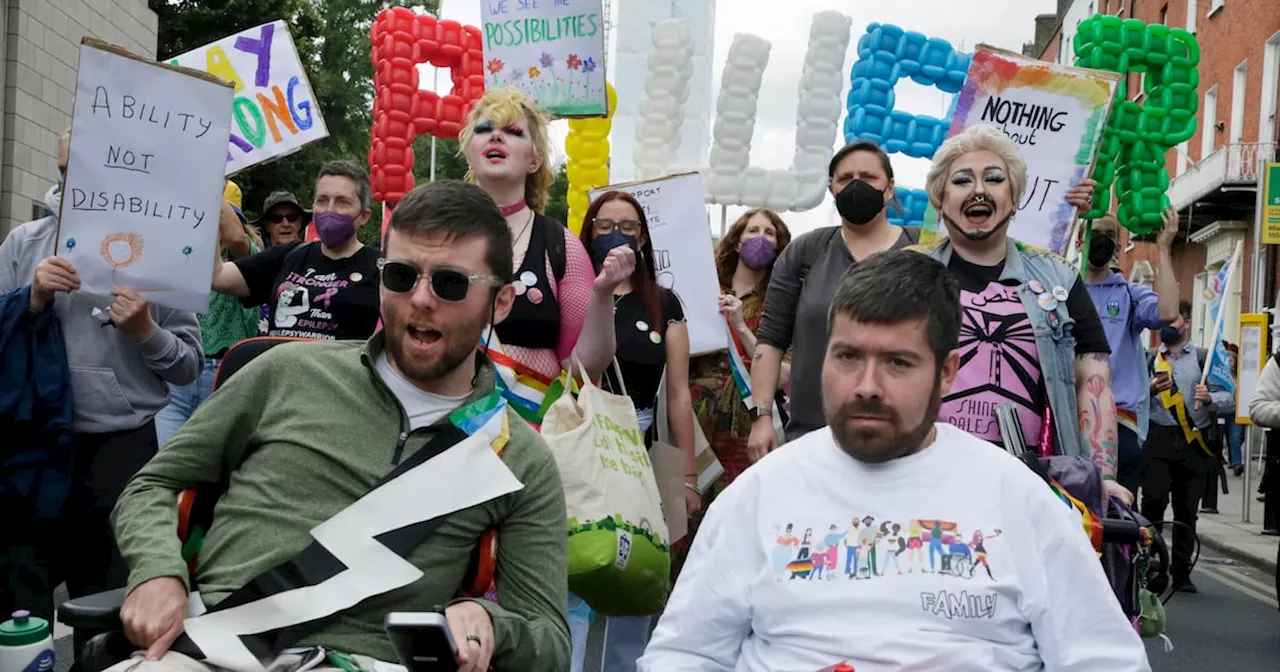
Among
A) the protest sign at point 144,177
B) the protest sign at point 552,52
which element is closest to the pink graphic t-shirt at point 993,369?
the protest sign at point 144,177

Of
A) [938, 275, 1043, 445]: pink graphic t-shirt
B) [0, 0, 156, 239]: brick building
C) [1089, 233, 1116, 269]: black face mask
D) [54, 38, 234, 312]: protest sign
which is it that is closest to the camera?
[938, 275, 1043, 445]: pink graphic t-shirt

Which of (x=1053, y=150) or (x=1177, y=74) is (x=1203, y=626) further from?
(x=1053, y=150)

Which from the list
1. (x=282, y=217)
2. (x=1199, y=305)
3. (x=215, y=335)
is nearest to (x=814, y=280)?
(x=215, y=335)

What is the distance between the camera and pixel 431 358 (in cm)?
287

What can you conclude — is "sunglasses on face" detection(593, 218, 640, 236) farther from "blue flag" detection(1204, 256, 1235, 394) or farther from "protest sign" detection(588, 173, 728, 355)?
"blue flag" detection(1204, 256, 1235, 394)

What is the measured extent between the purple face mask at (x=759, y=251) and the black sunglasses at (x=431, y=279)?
391cm

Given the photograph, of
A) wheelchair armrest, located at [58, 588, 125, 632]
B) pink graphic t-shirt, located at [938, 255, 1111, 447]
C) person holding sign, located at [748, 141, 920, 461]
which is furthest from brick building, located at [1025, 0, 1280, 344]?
wheelchair armrest, located at [58, 588, 125, 632]

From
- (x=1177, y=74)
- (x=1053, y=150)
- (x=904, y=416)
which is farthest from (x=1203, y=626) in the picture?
(x=904, y=416)

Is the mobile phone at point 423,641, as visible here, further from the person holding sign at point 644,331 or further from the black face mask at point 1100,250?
the black face mask at point 1100,250

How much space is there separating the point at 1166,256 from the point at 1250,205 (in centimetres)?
2221

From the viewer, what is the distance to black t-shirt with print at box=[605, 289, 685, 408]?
5035 mm

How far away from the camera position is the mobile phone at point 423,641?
2.30 meters

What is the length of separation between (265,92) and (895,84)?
363 cm

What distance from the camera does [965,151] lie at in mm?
4051
